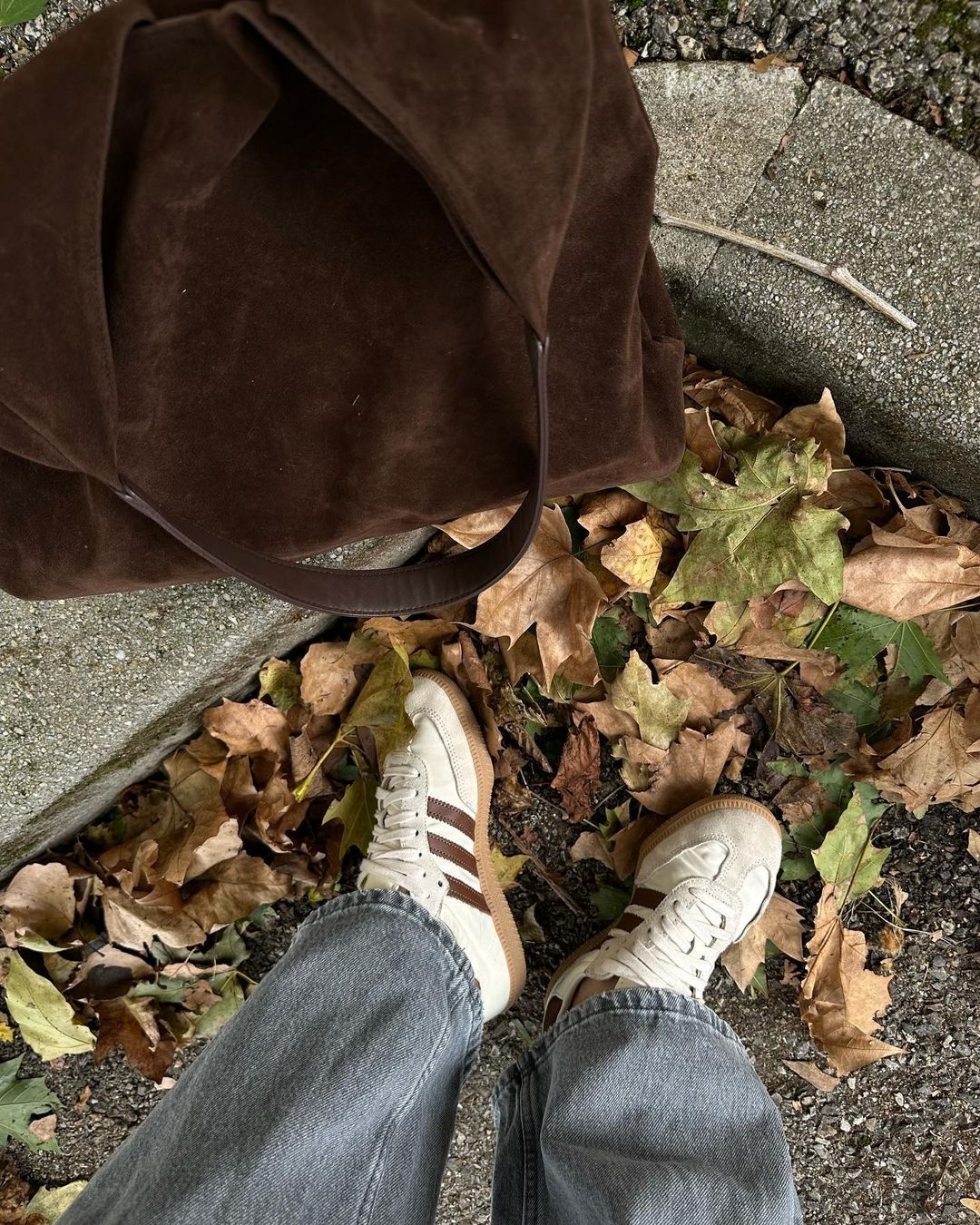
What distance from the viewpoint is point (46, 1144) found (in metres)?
1.54

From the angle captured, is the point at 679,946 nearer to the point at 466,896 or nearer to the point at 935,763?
the point at 466,896

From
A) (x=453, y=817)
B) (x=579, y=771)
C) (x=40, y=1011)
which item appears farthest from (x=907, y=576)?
(x=40, y=1011)

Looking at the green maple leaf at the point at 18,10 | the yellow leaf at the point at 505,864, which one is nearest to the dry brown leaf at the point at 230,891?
the yellow leaf at the point at 505,864

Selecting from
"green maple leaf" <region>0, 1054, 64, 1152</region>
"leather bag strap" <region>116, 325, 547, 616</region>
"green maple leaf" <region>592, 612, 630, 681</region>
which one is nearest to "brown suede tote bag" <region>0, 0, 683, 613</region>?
"leather bag strap" <region>116, 325, 547, 616</region>

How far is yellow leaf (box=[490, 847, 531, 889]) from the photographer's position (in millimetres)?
1410

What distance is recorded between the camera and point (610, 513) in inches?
48.2

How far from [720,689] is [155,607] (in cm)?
86

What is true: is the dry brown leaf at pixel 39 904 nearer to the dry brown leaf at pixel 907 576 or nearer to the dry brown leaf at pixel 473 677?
the dry brown leaf at pixel 473 677

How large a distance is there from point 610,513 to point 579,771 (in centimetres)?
43

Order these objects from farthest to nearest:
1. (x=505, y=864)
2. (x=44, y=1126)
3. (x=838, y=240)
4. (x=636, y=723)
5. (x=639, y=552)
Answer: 1. (x=44, y=1126)
2. (x=505, y=864)
3. (x=636, y=723)
4. (x=639, y=552)
5. (x=838, y=240)

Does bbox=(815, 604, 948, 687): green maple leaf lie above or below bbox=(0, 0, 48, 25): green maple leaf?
below

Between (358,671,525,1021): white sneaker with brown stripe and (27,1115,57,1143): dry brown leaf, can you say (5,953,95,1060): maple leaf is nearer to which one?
(27,1115,57,1143): dry brown leaf

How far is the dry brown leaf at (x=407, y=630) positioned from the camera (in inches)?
53.2

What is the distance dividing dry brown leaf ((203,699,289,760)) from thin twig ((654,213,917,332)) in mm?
942
